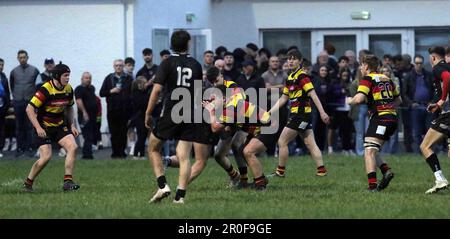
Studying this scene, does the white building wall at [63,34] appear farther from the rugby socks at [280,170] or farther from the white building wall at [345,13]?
the rugby socks at [280,170]

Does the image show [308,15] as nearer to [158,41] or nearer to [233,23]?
[233,23]

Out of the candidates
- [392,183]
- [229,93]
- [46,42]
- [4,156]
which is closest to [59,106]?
[229,93]

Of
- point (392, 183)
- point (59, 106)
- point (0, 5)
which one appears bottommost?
point (392, 183)

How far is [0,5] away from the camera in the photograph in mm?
27219

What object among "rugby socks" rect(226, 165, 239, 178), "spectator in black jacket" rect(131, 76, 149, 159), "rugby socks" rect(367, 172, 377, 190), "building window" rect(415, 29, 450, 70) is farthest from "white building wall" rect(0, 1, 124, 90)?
"rugby socks" rect(367, 172, 377, 190)

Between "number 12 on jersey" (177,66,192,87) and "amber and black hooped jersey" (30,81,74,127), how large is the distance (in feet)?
9.99

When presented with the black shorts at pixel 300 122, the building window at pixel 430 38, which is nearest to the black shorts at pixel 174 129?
the black shorts at pixel 300 122

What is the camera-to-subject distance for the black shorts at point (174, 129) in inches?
546

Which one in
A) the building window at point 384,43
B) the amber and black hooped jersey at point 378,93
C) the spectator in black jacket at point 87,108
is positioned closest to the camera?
the amber and black hooped jersey at point 378,93

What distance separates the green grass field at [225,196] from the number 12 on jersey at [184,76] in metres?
1.40

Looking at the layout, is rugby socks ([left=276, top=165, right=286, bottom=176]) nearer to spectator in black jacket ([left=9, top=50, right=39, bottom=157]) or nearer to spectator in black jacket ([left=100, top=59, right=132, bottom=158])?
spectator in black jacket ([left=100, top=59, right=132, bottom=158])

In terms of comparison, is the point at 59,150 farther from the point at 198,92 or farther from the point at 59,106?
the point at 198,92
